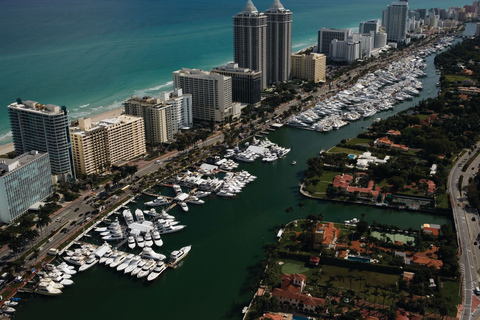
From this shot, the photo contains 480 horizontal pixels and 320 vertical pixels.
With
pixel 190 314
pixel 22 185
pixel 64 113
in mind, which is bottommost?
pixel 190 314

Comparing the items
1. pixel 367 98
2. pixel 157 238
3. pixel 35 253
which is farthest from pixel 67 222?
pixel 367 98

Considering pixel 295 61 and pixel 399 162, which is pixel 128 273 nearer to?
pixel 399 162

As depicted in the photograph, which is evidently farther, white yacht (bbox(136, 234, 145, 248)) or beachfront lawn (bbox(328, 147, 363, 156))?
beachfront lawn (bbox(328, 147, 363, 156))

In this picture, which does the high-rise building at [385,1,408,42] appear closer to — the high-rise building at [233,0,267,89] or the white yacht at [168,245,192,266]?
the high-rise building at [233,0,267,89]

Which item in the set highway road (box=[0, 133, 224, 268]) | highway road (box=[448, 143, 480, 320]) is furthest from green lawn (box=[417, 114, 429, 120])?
highway road (box=[0, 133, 224, 268])

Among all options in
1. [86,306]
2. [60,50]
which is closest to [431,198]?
[86,306]

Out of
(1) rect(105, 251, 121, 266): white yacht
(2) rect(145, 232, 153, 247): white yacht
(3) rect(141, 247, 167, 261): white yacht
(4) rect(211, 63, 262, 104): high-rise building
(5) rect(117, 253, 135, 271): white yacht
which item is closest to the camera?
(5) rect(117, 253, 135, 271): white yacht

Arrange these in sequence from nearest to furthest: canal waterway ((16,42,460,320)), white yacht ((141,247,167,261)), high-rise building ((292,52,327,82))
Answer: canal waterway ((16,42,460,320))
white yacht ((141,247,167,261))
high-rise building ((292,52,327,82))

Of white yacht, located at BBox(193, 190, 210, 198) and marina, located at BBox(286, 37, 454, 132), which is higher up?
marina, located at BBox(286, 37, 454, 132)
